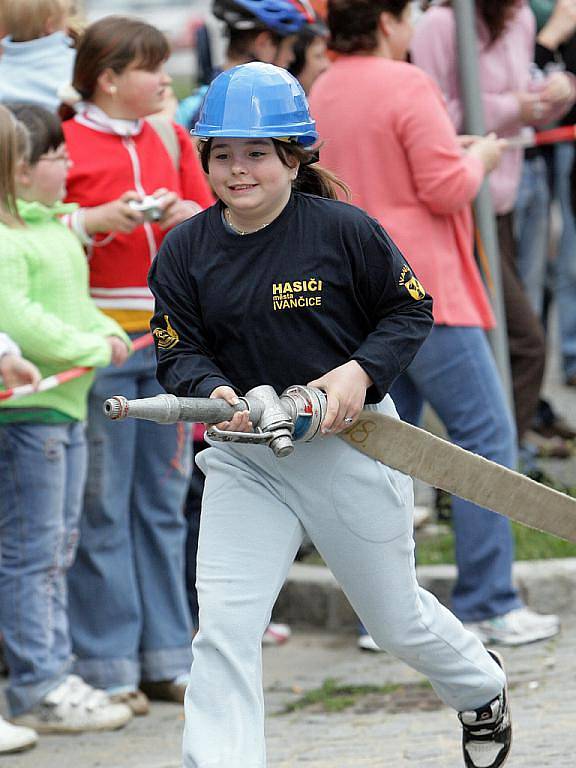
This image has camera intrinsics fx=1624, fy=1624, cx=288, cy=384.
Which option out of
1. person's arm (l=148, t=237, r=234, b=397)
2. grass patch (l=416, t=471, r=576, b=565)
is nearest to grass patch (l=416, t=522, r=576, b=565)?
grass patch (l=416, t=471, r=576, b=565)

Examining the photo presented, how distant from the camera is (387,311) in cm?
393

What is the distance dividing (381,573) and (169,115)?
9.69 ft

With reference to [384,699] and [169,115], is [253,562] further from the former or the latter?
[169,115]

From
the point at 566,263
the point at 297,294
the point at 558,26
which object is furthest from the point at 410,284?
the point at 566,263

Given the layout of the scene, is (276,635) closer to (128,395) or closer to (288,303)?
(128,395)

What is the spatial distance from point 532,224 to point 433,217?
2.86 metres

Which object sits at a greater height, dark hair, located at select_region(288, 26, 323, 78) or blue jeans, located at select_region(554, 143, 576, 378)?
dark hair, located at select_region(288, 26, 323, 78)

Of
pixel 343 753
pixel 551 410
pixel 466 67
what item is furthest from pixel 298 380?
pixel 551 410

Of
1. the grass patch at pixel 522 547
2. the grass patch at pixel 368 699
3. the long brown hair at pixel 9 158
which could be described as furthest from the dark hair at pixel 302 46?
the grass patch at pixel 368 699

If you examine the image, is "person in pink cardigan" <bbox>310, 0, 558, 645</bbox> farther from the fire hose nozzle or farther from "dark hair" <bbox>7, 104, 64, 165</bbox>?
the fire hose nozzle

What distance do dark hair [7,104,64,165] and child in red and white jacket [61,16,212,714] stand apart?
28 cm

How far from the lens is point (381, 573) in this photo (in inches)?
157

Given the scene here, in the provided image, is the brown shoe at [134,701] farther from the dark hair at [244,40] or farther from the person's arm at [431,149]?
the dark hair at [244,40]

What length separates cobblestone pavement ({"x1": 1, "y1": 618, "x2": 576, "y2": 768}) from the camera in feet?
15.6
